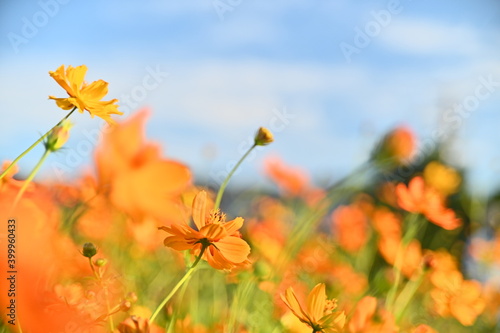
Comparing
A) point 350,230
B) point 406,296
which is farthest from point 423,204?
point 350,230

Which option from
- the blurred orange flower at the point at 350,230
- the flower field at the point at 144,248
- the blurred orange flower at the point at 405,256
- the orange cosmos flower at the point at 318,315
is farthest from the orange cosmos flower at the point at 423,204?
the blurred orange flower at the point at 350,230

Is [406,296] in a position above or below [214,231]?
below

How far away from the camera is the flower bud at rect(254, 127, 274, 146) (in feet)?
1.41

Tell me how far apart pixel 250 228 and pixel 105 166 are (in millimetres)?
652

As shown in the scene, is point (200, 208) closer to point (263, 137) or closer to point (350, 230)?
point (263, 137)

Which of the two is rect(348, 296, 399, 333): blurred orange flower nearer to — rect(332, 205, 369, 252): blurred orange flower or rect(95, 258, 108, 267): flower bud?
rect(95, 258, 108, 267): flower bud

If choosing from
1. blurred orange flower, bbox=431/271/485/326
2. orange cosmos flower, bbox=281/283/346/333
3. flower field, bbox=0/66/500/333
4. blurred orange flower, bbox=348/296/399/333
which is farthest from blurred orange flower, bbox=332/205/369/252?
orange cosmos flower, bbox=281/283/346/333

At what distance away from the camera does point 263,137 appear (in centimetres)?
43

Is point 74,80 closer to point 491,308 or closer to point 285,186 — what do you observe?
point 285,186

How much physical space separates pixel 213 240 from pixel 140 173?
9 centimetres

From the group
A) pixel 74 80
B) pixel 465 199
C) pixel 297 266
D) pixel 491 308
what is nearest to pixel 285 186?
pixel 297 266

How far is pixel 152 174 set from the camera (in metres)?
0.27

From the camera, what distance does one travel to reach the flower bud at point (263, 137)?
0.43m

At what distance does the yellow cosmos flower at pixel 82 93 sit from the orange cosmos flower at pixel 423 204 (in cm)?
48
